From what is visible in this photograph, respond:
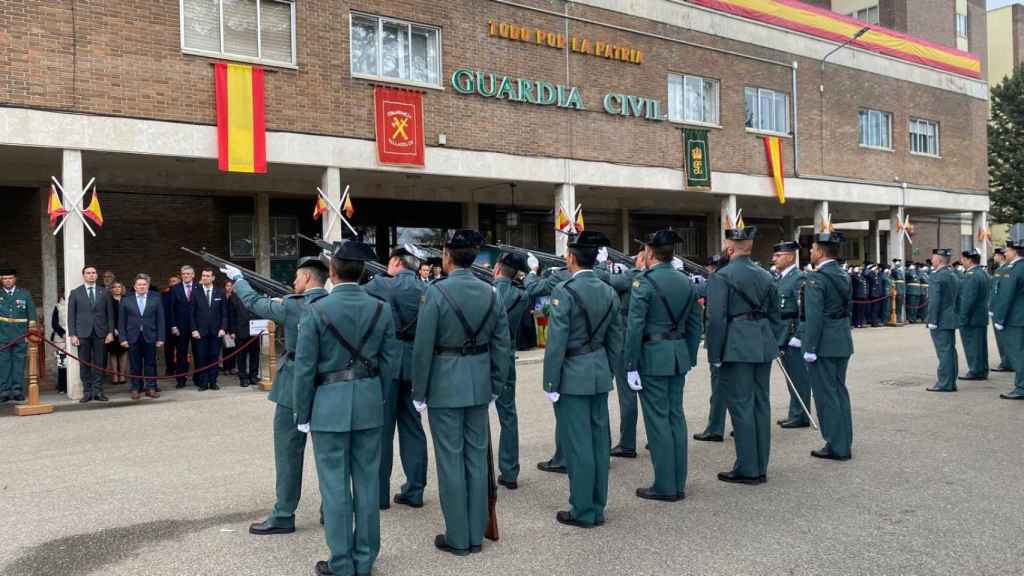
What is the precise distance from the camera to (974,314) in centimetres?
1146

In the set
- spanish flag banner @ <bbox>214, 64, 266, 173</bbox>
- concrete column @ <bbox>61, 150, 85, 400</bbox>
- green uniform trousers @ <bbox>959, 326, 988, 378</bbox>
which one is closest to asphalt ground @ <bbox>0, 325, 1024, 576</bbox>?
concrete column @ <bbox>61, 150, 85, 400</bbox>

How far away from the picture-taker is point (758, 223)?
28.0 m

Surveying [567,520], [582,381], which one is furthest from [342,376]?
[567,520]

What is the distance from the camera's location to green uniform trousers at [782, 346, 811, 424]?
8625mm

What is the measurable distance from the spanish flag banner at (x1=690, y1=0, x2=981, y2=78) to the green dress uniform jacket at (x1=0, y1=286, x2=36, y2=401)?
16.1 metres

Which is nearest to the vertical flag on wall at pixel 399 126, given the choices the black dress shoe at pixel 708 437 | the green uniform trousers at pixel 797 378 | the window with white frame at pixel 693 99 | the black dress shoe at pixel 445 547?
the window with white frame at pixel 693 99

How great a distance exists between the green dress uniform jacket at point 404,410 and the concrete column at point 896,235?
2237 cm

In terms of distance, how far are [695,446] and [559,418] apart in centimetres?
270

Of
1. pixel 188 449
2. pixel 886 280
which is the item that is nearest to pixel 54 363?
pixel 188 449

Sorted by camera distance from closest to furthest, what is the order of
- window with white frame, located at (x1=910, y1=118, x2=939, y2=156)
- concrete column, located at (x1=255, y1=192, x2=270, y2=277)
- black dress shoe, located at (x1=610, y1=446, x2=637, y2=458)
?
black dress shoe, located at (x1=610, y1=446, x2=637, y2=458), concrete column, located at (x1=255, y1=192, x2=270, y2=277), window with white frame, located at (x1=910, y1=118, x2=939, y2=156)

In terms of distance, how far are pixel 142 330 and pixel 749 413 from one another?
9.05 meters

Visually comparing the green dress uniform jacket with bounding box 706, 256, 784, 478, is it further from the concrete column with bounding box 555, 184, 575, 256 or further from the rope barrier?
the concrete column with bounding box 555, 184, 575, 256

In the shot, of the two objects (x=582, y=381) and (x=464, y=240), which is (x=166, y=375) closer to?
(x=464, y=240)

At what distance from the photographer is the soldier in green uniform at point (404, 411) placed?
19.2 ft
